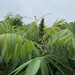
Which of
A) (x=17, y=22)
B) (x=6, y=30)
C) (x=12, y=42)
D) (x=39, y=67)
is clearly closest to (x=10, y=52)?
(x=12, y=42)

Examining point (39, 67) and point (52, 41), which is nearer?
point (39, 67)

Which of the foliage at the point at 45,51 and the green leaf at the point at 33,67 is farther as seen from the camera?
the foliage at the point at 45,51

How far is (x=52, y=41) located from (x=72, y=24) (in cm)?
13

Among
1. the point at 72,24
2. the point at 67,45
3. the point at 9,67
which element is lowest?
the point at 9,67

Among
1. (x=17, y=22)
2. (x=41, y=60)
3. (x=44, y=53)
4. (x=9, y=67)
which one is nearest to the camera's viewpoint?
(x=41, y=60)

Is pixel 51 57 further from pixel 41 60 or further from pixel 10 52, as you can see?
pixel 10 52

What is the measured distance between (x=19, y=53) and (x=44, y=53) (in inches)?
4.9

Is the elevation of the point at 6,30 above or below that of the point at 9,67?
above

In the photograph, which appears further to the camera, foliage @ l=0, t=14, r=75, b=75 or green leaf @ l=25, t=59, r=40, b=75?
foliage @ l=0, t=14, r=75, b=75

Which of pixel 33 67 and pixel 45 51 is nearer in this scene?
pixel 33 67

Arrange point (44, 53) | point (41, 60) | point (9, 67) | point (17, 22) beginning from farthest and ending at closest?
point (17, 22) → point (9, 67) → point (44, 53) → point (41, 60)

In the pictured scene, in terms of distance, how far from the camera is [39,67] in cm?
123

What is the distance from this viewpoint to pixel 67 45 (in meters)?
1.33

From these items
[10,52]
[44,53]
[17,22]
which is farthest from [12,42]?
[17,22]
